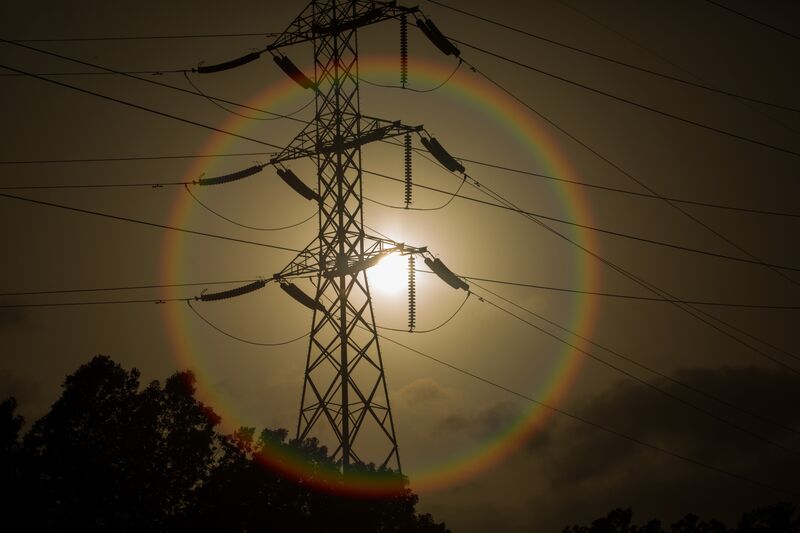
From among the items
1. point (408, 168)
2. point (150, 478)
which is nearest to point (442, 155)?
point (408, 168)

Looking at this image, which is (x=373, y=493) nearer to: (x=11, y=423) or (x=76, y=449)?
(x=76, y=449)

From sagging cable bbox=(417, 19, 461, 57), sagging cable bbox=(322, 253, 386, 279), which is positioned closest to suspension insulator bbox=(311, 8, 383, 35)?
sagging cable bbox=(417, 19, 461, 57)

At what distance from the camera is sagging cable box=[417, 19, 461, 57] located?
35.2 metres

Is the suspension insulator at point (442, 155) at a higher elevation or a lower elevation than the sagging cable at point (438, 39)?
lower

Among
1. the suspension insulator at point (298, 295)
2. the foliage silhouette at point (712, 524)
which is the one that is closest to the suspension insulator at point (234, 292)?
the suspension insulator at point (298, 295)

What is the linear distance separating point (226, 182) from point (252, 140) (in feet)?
21.2

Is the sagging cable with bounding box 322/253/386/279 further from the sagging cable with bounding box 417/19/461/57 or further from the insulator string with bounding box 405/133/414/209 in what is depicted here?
the sagging cable with bounding box 417/19/461/57

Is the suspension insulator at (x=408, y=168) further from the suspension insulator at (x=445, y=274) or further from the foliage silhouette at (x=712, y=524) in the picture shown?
the foliage silhouette at (x=712, y=524)

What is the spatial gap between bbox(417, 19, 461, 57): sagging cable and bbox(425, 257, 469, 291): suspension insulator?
9.71 meters

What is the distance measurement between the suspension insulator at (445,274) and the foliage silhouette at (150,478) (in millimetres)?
8467

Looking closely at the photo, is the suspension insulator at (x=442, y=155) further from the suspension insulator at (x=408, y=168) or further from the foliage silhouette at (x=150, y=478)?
the foliage silhouette at (x=150, y=478)

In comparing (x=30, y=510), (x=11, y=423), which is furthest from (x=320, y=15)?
(x=11, y=423)

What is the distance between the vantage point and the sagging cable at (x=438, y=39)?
35156 millimetres

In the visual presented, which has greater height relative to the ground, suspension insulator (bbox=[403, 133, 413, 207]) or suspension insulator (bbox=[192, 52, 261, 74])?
suspension insulator (bbox=[192, 52, 261, 74])
